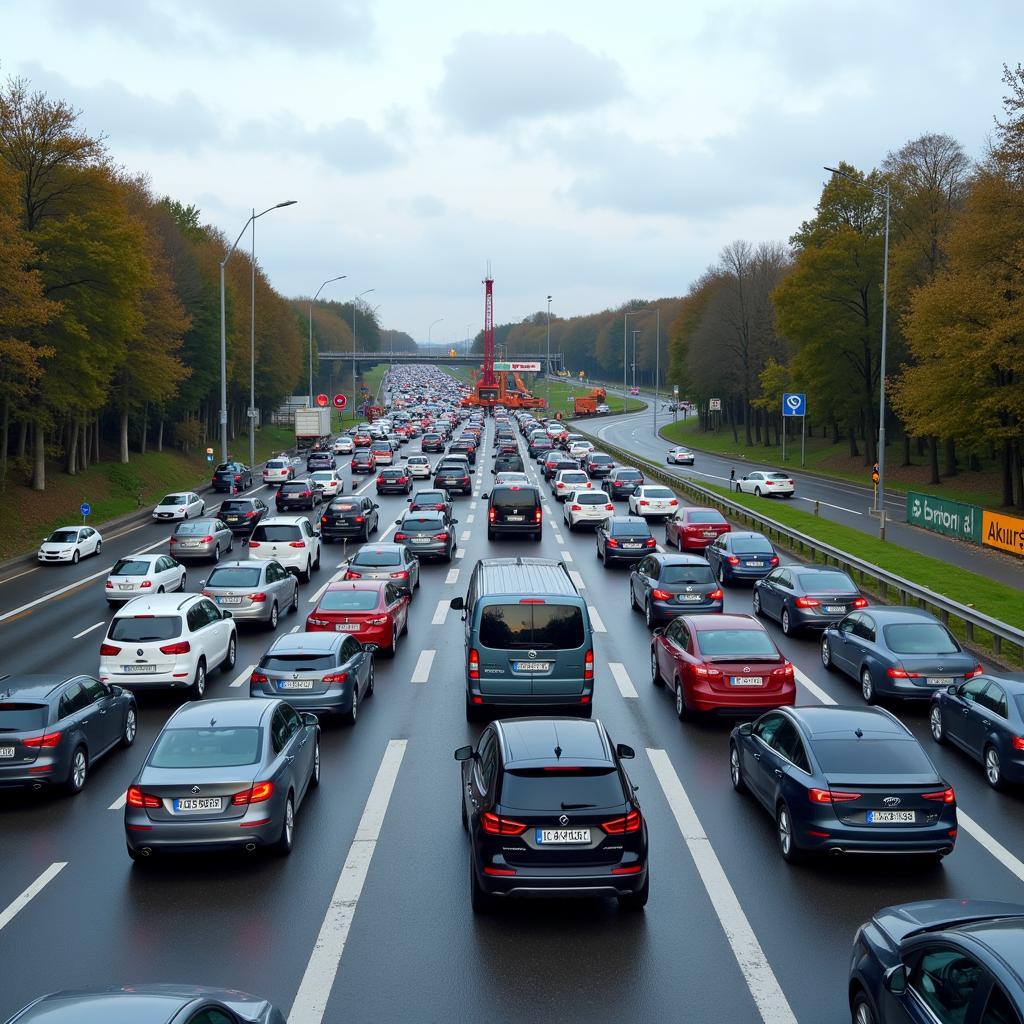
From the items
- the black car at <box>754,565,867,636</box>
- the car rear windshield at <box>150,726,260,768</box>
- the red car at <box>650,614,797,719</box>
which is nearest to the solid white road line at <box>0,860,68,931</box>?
the car rear windshield at <box>150,726,260,768</box>

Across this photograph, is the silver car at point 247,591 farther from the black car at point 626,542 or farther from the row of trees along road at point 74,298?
the row of trees along road at point 74,298

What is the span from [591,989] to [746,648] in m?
8.53

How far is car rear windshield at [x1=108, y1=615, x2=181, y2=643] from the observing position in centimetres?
→ 1830

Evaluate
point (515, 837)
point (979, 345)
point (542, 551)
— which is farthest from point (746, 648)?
point (979, 345)

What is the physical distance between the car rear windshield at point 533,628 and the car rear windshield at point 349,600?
5.89m

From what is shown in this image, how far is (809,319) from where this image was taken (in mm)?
68500

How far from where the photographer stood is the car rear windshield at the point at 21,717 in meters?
13.5

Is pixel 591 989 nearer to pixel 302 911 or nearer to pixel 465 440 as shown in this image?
pixel 302 911

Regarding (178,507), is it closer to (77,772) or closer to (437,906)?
(77,772)

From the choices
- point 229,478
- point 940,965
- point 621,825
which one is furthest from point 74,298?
point 940,965

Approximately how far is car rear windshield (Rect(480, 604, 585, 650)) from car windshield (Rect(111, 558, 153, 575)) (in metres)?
15.6

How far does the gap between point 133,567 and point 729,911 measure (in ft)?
71.9

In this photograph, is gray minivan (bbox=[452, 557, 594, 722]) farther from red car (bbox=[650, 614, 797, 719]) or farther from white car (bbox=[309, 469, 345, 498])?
white car (bbox=[309, 469, 345, 498])

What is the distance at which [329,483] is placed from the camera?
54.6 meters
